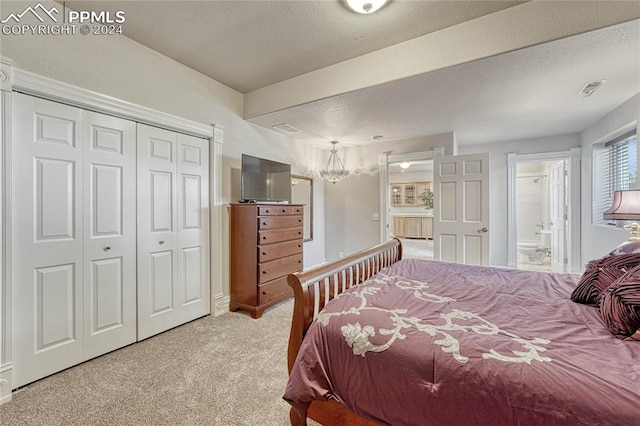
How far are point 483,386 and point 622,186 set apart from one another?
13.9 feet

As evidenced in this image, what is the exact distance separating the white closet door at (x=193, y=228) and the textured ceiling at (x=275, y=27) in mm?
890

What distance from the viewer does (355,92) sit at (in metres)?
2.71

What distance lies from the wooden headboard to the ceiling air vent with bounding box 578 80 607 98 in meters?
2.62

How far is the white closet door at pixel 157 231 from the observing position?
252cm

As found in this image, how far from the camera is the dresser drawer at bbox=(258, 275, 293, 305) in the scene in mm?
3096

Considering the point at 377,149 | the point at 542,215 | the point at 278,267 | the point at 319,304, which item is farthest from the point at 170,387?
the point at 542,215

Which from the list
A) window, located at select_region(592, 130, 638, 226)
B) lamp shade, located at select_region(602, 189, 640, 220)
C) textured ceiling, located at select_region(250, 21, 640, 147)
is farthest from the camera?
window, located at select_region(592, 130, 638, 226)

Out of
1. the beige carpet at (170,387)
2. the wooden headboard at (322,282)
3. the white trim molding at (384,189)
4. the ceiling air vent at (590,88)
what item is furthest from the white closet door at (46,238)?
the ceiling air vent at (590,88)

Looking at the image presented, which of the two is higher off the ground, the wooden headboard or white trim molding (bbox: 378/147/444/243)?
white trim molding (bbox: 378/147/444/243)

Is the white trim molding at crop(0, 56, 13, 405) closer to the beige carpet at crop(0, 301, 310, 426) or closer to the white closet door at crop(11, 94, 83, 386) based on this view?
the white closet door at crop(11, 94, 83, 386)

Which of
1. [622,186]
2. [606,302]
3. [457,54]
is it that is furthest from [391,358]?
[622,186]

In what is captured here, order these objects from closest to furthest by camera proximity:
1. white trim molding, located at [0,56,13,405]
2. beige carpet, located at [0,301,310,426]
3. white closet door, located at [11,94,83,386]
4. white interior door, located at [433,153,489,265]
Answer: beige carpet, located at [0,301,310,426], white trim molding, located at [0,56,13,405], white closet door, located at [11,94,83,386], white interior door, located at [433,153,489,265]

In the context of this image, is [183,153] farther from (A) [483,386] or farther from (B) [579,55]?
(B) [579,55]

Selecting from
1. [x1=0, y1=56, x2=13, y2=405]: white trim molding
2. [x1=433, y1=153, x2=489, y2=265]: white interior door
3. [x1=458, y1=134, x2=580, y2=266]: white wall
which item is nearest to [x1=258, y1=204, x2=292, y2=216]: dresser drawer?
[x1=0, y1=56, x2=13, y2=405]: white trim molding
